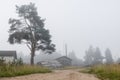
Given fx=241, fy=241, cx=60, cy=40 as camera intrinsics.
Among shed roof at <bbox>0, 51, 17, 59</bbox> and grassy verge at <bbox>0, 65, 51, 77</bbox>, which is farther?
shed roof at <bbox>0, 51, 17, 59</bbox>

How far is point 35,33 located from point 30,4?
21.9 feet

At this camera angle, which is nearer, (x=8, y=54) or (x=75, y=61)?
(x=8, y=54)

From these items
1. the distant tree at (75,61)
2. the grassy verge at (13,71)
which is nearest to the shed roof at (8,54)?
the grassy verge at (13,71)

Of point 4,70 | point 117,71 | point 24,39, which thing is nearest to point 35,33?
point 24,39

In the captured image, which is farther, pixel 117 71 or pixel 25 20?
pixel 25 20

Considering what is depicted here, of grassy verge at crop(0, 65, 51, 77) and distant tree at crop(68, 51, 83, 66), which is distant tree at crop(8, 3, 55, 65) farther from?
distant tree at crop(68, 51, 83, 66)

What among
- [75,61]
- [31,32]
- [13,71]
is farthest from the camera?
[75,61]

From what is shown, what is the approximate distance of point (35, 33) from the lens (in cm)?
4594

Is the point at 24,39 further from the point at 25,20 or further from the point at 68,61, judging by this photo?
the point at 68,61

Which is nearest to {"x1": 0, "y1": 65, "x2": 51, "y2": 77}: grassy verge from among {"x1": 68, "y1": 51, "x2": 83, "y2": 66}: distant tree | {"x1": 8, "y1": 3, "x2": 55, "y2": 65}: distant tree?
{"x1": 8, "y1": 3, "x2": 55, "y2": 65}: distant tree

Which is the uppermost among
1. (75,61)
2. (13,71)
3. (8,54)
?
(75,61)

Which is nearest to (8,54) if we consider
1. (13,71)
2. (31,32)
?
(31,32)

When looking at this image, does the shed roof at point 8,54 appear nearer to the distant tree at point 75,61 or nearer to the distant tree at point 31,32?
the distant tree at point 31,32

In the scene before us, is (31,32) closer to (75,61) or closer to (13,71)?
(13,71)
